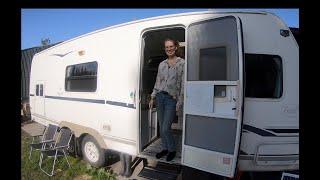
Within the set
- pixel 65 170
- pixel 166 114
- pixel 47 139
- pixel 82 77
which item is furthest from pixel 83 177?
pixel 166 114

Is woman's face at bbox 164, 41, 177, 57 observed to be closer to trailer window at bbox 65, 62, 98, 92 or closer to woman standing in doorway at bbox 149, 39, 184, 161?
woman standing in doorway at bbox 149, 39, 184, 161

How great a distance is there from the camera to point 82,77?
6.15m

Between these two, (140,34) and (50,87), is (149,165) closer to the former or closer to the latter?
(140,34)

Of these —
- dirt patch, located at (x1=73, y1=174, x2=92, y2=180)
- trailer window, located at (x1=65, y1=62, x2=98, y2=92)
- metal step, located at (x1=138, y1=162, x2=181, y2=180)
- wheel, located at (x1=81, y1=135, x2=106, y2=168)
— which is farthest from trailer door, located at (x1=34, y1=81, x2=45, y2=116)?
metal step, located at (x1=138, y1=162, x2=181, y2=180)

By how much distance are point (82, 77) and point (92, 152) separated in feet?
4.95

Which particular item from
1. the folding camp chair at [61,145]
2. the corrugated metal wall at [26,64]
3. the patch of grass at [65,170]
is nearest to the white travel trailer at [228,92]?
the patch of grass at [65,170]

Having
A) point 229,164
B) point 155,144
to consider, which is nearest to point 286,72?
point 229,164

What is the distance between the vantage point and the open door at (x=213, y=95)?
12.0ft

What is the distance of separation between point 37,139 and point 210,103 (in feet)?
20.9

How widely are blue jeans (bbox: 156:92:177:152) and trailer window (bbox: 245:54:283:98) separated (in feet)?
3.67

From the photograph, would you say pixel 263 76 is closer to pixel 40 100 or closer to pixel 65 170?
pixel 65 170

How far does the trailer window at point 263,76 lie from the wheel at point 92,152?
3.03m

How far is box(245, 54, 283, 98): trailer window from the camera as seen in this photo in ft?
13.1
